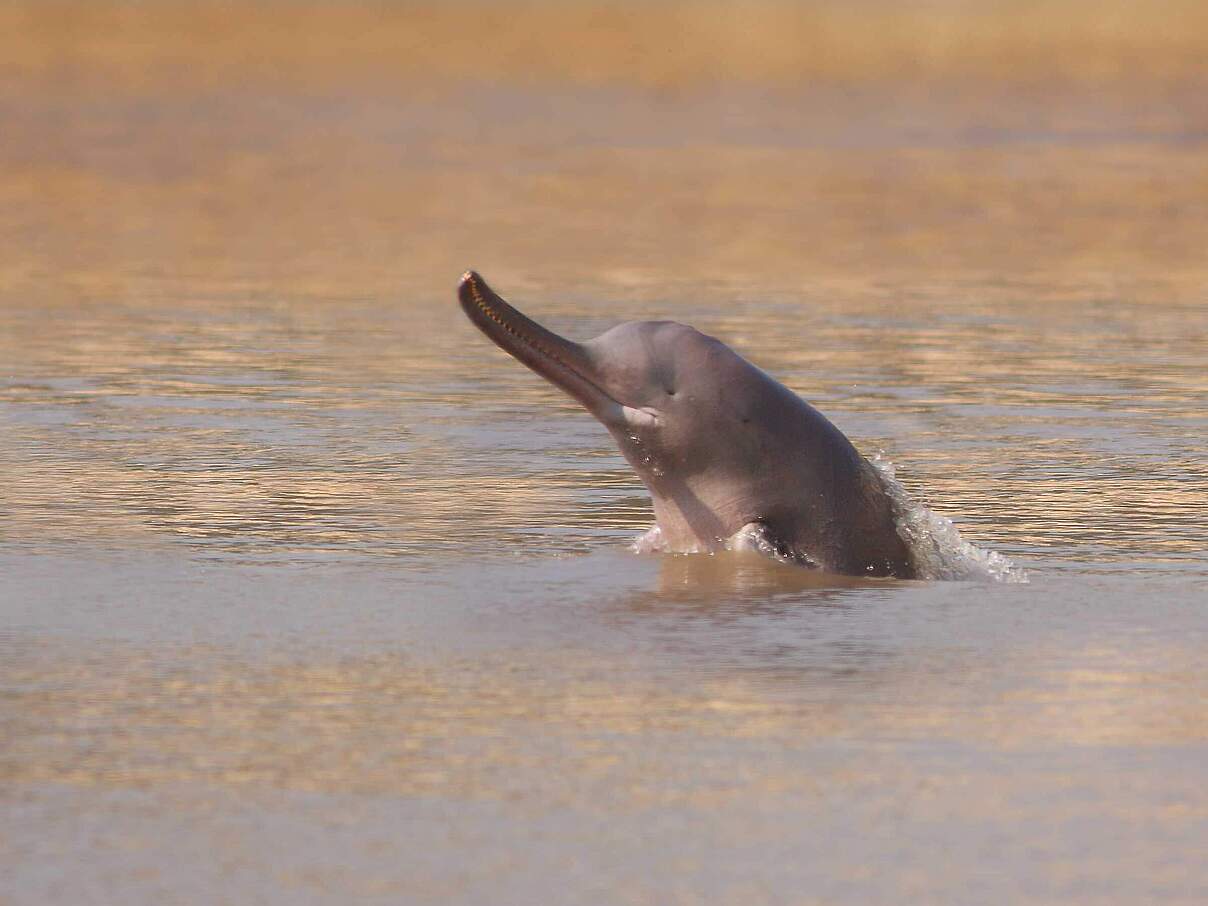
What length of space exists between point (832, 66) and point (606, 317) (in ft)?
98.4

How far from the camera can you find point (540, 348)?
959 centimetres

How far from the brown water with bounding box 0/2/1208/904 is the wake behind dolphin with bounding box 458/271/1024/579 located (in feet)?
0.91

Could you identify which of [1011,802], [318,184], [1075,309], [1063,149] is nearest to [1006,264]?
[1075,309]

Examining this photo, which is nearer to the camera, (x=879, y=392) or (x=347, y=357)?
(x=879, y=392)

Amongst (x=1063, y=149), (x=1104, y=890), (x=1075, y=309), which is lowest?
(x=1104, y=890)

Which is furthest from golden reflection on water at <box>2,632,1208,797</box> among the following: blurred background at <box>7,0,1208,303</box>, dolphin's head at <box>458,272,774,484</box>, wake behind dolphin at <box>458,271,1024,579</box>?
blurred background at <box>7,0,1208,303</box>

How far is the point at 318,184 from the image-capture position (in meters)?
29.5

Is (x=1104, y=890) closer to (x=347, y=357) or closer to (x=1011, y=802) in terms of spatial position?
(x=1011, y=802)

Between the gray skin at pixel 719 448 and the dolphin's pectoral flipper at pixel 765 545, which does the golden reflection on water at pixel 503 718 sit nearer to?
the dolphin's pectoral flipper at pixel 765 545

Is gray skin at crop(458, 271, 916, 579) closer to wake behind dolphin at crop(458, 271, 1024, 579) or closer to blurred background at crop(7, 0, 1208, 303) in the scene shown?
wake behind dolphin at crop(458, 271, 1024, 579)

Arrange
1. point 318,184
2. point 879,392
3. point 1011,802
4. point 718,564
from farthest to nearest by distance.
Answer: point 318,184, point 879,392, point 718,564, point 1011,802

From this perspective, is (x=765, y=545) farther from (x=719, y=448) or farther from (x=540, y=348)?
(x=540, y=348)

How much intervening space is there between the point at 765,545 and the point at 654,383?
2.38ft

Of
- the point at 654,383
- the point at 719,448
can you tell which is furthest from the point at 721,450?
the point at 654,383
